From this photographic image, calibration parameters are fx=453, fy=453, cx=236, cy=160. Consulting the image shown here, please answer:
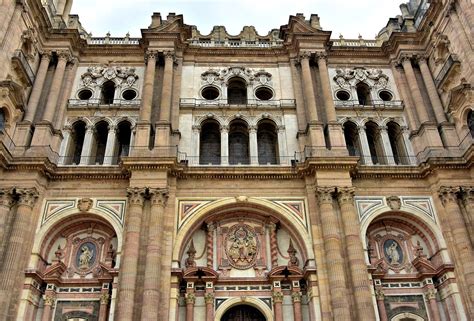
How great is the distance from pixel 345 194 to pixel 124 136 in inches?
456

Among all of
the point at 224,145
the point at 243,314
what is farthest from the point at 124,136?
the point at 243,314

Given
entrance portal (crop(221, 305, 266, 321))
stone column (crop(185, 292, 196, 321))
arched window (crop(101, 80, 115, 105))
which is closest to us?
stone column (crop(185, 292, 196, 321))

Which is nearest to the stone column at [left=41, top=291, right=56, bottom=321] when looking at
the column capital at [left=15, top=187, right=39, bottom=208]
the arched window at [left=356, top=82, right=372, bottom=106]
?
the column capital at [left=15, top=187, right=39, bottom=208]

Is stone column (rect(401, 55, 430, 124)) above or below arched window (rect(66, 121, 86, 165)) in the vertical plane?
above

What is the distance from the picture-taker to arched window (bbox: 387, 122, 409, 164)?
22531 mm

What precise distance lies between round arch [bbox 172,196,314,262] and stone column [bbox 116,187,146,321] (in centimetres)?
174

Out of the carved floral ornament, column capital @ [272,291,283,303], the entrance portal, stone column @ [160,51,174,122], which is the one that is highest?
the carved floral ornament

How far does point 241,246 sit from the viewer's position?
19.4 metres

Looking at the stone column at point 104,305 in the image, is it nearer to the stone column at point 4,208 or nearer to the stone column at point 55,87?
the stone column at point 4,208

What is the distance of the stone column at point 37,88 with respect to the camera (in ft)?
72.0

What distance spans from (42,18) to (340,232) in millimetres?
19075

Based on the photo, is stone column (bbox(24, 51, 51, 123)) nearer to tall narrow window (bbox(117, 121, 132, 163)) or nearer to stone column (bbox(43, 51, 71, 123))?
stone column (bbox(43, 51, 71, 123))

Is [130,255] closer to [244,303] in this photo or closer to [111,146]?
[244,303]

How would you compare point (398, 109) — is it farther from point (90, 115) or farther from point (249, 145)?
point (90, 115)
